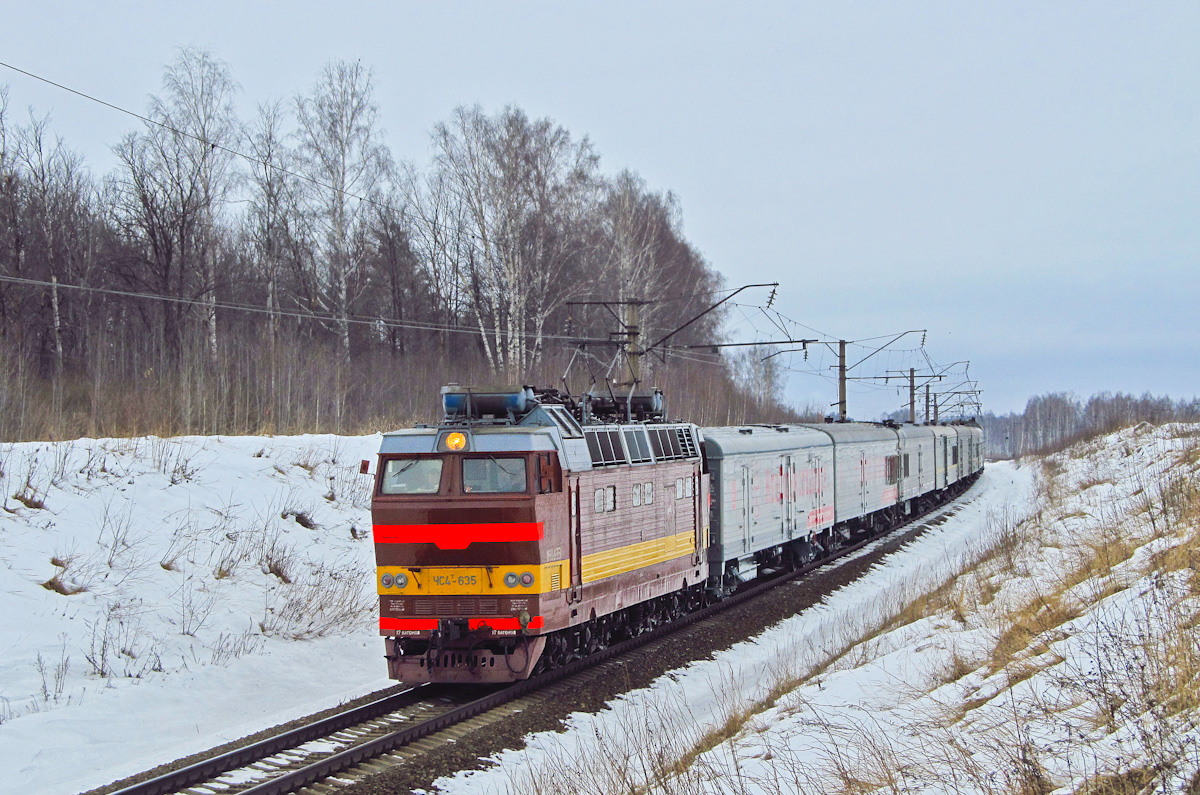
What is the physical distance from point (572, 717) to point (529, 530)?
204 cm

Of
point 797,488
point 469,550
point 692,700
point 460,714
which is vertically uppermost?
point 469,550

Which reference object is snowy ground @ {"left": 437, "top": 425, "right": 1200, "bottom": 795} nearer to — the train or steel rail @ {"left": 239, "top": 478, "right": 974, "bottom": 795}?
steel rail @ {"left": 239, "top": 478, "right": 974, "bottom": 795}

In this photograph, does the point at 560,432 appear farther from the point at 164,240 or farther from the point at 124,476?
the point at 164,240

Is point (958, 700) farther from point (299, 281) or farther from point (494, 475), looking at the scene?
point (299, 281)

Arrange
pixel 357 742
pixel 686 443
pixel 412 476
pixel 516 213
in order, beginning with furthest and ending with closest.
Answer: pixel 516 213 → pixel 686 443 → pixel 412 476 → pixel 357 742

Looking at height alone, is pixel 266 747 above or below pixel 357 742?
above

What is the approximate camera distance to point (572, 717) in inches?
397

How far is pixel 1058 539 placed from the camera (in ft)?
58.6

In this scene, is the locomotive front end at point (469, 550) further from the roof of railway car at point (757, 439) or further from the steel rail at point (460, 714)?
the roof of railway car at point (757, 439)

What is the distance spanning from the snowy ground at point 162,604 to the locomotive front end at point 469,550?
4.81 feet

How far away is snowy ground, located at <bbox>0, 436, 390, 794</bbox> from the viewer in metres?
9.33

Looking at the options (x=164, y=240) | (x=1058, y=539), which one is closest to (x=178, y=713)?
(x=1058, y=539)

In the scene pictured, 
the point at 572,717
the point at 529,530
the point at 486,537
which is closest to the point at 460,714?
the point at 572,717

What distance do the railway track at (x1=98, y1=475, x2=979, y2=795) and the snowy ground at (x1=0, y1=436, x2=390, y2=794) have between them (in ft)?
2.86
